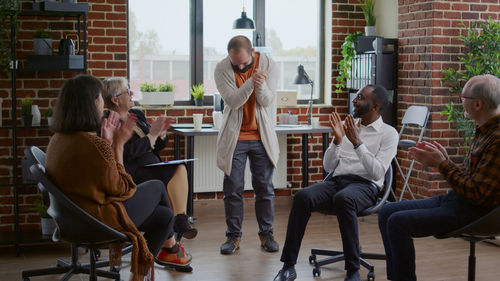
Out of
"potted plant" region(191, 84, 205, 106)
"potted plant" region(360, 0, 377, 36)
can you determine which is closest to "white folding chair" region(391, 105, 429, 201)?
"potted plant" region(360, 0, 377, 36)

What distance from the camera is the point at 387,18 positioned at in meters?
6.21

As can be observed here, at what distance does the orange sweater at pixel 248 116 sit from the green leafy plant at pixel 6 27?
1.65 meters

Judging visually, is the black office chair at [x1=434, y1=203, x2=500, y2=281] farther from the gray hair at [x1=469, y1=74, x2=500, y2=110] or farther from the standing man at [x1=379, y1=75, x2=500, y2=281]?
the gray hair at [x1=469, y1=74, x2=500, y2=110]

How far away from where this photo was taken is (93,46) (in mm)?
5602

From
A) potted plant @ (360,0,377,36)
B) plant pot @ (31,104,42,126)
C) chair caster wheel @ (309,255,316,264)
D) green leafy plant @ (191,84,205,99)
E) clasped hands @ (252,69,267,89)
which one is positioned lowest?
chair caster wheel @ (309,255,316,264)

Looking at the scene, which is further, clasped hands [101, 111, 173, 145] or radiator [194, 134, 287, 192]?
radiator [194, 134, 287, 192]

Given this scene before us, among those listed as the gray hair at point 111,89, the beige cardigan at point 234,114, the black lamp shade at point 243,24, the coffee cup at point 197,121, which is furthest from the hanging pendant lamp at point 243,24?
Result: the gray hair at point 111,89

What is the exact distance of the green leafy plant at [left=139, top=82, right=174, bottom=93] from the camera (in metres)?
5.91

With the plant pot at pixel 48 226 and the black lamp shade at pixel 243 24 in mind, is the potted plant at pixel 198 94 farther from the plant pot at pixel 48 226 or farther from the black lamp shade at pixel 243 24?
the plant pot at pixel 48 226

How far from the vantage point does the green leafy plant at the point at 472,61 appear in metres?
5.27

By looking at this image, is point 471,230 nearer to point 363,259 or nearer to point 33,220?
point 363,259

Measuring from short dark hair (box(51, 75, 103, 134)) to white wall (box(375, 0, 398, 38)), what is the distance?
3.86 metres

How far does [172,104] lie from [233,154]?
1671mm

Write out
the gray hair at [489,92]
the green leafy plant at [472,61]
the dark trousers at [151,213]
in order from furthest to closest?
1. the green leafy plant at [472,61]
2. the dark trousers at [151,213]
3. the gray hair at [489,92]
